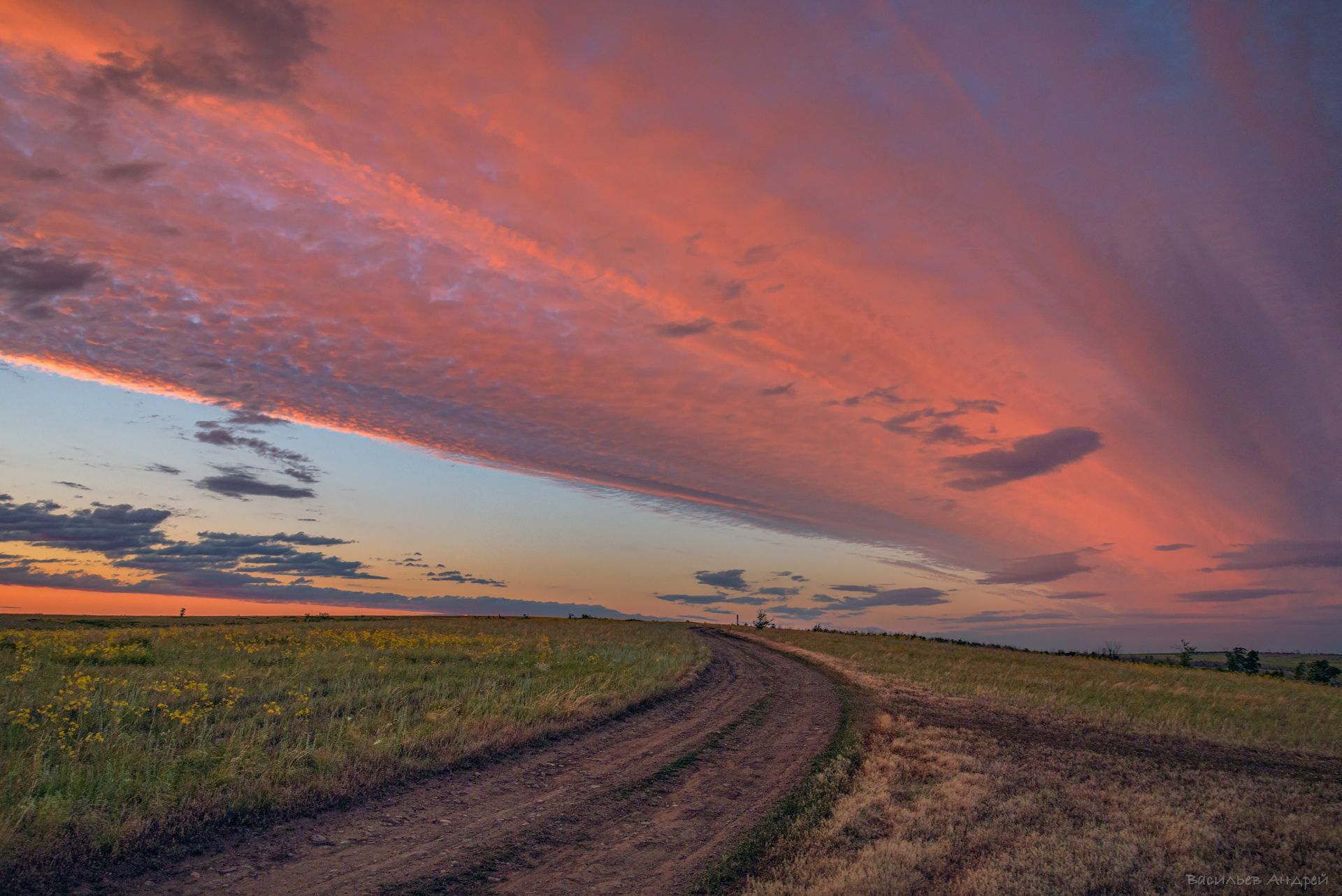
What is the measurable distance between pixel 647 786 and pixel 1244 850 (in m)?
9.20

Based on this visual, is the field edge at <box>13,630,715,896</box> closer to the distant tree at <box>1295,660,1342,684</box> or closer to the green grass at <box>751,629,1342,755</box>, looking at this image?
the green grass at <box>751,629,1342,755</box>

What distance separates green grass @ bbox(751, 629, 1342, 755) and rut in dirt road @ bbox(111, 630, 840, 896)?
14365 mm

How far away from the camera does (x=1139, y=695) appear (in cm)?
2908

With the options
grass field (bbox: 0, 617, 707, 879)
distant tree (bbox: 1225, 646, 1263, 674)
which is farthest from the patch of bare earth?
distant tree (bbox: 1225, 646, 1263, 674)

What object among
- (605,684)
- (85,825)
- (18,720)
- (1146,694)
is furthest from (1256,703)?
(18,720)

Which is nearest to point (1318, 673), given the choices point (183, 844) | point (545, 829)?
point (545, 829)

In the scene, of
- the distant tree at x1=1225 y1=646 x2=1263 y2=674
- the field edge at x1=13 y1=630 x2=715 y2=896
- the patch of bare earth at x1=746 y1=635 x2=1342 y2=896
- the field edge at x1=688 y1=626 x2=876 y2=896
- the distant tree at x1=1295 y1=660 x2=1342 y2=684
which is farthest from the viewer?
the distant tree at x1=1225 y1=646 x2=1263 y2=674

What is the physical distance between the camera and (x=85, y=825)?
25.2 ft

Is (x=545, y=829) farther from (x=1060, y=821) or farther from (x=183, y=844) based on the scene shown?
(x=1060, y=821)

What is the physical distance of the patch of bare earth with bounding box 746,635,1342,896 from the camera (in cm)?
839

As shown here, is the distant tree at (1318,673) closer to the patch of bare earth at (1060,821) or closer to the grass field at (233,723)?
the patch of bare earth at (1060,821)

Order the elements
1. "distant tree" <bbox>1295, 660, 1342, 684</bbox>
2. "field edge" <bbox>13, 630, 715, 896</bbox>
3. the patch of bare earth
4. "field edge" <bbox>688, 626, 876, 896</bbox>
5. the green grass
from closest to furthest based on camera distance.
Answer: "field edge" <bbox>13, 630, 715, 896</bbox>, "field edge" <bbox>688, 626, 876, 896</bbox>, the patch of bare earth, the green grass, "distant tree" <bbox>1295, 660, 1342, 684</bbox>

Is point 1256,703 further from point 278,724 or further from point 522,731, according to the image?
point 278,724

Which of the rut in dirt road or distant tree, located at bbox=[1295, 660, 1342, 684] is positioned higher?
the rut in dirt road
